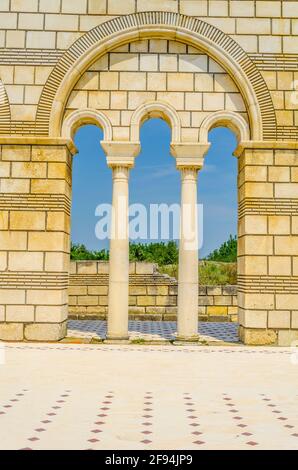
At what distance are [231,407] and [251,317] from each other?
5.56 m

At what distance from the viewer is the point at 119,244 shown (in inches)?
491

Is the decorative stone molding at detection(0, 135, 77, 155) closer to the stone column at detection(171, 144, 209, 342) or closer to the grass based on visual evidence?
the stone column at detection(171, 144, 209, 342)

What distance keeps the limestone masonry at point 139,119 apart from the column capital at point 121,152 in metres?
0.04

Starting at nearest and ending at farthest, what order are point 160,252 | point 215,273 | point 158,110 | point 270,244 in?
point 270,244
point 158,110
point 215,273
point 160,252

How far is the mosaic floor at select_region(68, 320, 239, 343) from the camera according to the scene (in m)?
13.3

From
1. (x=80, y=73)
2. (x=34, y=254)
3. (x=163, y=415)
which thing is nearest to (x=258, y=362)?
(x=163, y=415)

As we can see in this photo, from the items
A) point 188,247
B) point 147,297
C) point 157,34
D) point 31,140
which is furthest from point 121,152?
point 147,297

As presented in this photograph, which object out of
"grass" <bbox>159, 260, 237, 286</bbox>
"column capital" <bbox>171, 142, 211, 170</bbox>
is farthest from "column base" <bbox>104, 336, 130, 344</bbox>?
"grass" <bbox>159, 260, 237, 286</bbox>

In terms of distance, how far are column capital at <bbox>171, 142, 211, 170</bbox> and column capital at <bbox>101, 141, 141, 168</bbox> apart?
1.04m

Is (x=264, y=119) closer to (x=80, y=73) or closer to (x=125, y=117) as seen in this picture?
(x=125, y=117)

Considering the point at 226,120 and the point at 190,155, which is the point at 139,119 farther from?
the point at 226,120

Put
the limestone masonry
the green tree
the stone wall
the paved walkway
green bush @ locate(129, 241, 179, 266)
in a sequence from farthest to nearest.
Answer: the green tree → green bush @ locate(129, 241, 179, 266) → the stone wall → the limestone masonry → the paved walkway

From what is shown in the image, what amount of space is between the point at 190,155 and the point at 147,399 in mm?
7137

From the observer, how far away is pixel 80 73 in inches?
500
